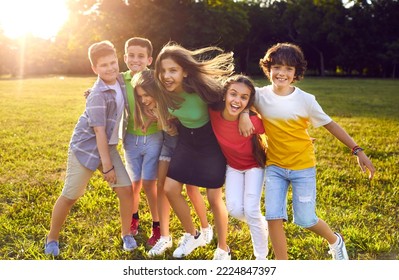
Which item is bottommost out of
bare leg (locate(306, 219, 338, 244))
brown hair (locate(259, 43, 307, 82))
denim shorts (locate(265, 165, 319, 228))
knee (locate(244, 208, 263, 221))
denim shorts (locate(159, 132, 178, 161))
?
bare leg (locate(306, 219, 338, 244))

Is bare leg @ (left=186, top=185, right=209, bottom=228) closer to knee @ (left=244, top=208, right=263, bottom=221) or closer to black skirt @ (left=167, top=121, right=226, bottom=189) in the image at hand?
black skirt @ (left=167, top=121, right=226, bottom=189)

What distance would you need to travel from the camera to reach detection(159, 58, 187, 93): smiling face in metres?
3.04

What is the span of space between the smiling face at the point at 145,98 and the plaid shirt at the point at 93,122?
181 mm

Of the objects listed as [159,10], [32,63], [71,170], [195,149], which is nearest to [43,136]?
[71,170]

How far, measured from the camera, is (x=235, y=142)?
2936 mm

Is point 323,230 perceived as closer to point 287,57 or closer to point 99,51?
point 287,57

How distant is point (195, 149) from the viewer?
3.02 meters

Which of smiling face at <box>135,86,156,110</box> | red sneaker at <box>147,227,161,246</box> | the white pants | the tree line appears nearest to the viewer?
the white pants

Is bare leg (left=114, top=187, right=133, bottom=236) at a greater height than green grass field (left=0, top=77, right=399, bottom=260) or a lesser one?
greater

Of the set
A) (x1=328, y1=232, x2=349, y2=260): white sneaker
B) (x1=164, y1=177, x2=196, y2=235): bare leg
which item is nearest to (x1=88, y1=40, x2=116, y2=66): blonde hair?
(x1=164, y1=177, x2=196, y2=235): bare leg

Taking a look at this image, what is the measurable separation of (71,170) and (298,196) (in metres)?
1.60

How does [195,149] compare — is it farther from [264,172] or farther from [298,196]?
[298,196]

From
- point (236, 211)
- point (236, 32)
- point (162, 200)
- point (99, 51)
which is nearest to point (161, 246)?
point (162, 200)

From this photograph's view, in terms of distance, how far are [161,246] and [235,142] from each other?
97 cm
